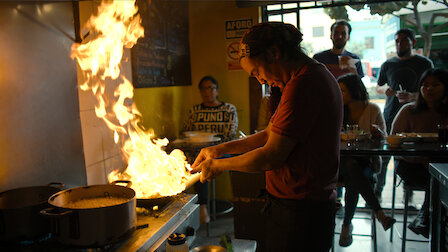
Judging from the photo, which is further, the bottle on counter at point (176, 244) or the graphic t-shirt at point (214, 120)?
the graphic t-shirt at point (214, 120)

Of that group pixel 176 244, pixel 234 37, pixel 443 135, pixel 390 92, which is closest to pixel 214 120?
pixel 234 37

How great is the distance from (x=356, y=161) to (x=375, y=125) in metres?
0.50

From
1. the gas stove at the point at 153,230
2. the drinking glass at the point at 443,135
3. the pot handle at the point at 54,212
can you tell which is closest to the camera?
the pot handle at the point at 54,212

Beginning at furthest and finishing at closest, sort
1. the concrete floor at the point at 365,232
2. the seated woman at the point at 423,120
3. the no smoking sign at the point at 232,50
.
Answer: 1. the no smoking sign at the point at 232,50
2. the concrete floor at the point at 365,232
3. the seated woman at the point at 423,120

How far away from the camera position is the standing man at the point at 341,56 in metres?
4.80

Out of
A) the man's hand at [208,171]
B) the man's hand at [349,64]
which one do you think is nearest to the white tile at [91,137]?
the man's hand at [208,171]

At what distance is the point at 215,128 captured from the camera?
4.83 meters

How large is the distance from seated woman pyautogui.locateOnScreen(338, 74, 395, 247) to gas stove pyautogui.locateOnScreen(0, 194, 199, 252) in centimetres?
222

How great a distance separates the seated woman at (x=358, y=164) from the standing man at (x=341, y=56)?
29.9 inches

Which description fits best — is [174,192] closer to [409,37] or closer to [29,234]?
[29,234]

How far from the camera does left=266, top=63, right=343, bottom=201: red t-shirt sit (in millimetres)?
1662

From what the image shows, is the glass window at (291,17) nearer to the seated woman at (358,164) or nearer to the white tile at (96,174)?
the seated woman at (358,164)

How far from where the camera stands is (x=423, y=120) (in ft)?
13.0

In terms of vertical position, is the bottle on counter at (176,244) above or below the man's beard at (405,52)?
below
